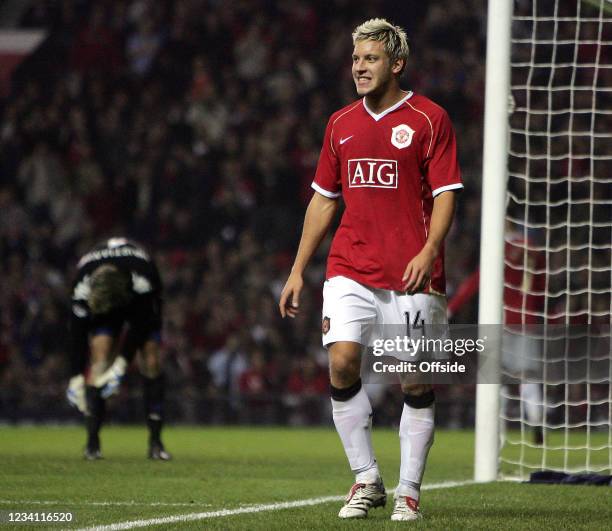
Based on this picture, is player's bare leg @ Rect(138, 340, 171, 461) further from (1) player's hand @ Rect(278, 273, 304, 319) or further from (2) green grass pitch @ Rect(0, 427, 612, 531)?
(1) player's hand @ Rect(278, 273, 304, 319)

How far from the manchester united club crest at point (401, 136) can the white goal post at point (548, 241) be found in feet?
7.57

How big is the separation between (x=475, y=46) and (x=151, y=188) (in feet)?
15.2

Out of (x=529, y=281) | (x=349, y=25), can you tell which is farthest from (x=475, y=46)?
(x=529, y=281)

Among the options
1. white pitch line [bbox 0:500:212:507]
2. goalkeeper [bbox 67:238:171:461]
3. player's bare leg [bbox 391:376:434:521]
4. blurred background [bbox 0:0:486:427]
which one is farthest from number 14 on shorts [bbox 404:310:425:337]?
blurred background [bbox 0:0:486:427]

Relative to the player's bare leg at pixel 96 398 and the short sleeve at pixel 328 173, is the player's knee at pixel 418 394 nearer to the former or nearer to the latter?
the short sleeve at pixel 328 173

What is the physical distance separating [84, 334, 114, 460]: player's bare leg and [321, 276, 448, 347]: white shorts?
4168 mm

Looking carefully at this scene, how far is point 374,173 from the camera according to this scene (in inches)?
215

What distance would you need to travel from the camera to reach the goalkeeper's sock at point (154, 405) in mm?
9305

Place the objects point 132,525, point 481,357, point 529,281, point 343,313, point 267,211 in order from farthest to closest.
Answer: point 267,211
point 529,281
point 481,357
point 343,313
point 132,525

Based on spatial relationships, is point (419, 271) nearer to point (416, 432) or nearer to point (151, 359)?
point (416, 432)

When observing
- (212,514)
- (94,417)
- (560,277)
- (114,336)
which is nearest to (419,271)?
(212,514)

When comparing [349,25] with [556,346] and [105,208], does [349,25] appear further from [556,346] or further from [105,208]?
[556,346]

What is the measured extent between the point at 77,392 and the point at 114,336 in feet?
1.84

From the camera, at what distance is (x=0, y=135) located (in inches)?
749
